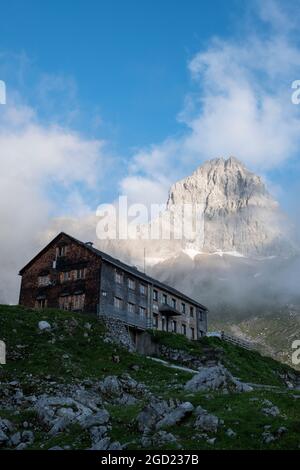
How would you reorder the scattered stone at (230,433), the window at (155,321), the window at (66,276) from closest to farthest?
the scattered stone at (230,433), the window at (66,276), the window at (155,321)

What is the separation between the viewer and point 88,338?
168 ft

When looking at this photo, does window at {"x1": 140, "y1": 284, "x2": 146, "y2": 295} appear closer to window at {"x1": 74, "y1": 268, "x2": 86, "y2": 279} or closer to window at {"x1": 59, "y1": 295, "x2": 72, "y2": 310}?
window at {"x1": 74, "y1": 268, "x2": 86, "y2": 279}

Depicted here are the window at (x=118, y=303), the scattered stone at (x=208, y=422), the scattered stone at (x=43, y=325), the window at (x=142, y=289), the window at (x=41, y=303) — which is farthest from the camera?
the window at (x=142, y=289)

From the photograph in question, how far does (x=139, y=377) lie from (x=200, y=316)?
148 feet

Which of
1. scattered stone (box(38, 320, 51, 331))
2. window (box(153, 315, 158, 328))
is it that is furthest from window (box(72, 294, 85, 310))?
window (box(153, 315, 158, 328))

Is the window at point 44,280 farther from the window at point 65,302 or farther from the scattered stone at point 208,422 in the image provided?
the scattered stone at point 208,422

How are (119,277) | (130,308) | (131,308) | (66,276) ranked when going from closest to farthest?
(66,276) < (119,277) < (130,308) < (131,308)

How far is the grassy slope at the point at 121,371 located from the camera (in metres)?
21.2

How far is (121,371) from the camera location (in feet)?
146

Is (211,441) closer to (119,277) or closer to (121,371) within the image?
(121,371)

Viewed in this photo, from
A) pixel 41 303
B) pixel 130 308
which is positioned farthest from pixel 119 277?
pixel 41 303

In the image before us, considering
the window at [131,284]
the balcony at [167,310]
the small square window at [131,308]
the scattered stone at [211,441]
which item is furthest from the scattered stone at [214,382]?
the balcony at [167,310]
